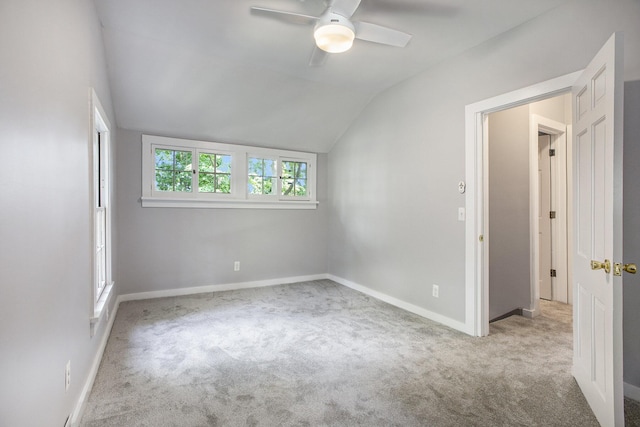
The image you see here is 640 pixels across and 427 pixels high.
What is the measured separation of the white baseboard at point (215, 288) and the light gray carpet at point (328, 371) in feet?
1.39

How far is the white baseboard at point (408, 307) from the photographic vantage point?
2.97 meters

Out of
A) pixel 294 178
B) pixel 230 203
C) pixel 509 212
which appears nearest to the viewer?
pixel 509 212

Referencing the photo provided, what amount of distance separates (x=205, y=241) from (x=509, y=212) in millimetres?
3652

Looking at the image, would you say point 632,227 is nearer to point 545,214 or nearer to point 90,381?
point 545,214

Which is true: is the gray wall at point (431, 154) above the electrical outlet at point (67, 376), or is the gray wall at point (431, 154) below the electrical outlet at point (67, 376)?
above

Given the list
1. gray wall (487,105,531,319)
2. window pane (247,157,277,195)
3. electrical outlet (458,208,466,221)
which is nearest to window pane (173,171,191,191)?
window pane (247,157,277,195)

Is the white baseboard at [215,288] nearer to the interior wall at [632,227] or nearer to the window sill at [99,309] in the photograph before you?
the window sill at [99,309]

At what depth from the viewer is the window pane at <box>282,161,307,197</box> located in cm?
487

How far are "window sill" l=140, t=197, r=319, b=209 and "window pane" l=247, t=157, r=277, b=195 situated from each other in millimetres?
192

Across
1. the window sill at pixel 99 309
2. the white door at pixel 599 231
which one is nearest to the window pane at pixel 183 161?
the window sill at pixel 99 309

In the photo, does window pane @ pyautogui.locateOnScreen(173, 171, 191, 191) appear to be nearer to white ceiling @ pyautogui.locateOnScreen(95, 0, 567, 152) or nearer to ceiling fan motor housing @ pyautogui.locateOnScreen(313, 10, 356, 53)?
white ceiling @ pyautogui.locateOnScreen(95, 0, 567, 152)

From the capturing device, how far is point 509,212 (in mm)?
3318

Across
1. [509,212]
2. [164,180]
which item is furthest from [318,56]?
[164,180]

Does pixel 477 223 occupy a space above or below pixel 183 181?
below
